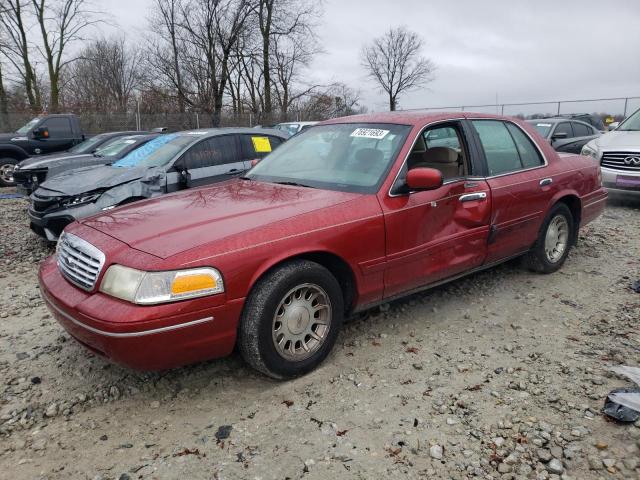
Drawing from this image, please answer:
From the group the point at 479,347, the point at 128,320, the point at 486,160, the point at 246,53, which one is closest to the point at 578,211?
the point at 486,160

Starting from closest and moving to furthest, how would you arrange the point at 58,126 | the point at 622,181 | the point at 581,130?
the point at 622,181 → the point at 581,130 → the point at 58,126

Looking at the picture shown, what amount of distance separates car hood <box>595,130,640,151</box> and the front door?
5339mm

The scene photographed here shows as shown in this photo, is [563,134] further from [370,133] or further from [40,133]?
[40,133]

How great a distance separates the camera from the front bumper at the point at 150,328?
2.38 m

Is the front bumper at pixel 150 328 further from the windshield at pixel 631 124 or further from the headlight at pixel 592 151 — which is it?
the windshield at pixel 631 124

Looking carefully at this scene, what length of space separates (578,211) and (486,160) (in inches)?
62.0

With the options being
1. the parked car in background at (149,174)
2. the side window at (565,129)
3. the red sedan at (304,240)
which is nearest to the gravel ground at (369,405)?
the red sedan at (304,240)

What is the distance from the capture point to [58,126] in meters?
12.7

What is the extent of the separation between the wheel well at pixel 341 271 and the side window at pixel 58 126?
12081mm

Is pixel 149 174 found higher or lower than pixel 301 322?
higher

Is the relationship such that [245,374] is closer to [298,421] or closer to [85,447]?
[298,421]

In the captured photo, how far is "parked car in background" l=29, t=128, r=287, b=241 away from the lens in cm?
574

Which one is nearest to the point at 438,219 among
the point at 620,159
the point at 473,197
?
the point at 473,197

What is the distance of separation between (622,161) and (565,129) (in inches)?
146
